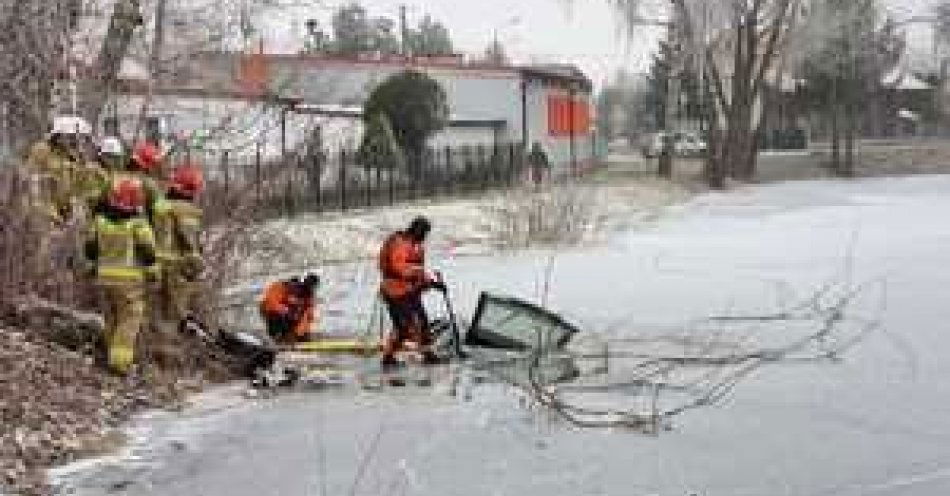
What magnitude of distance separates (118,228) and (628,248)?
50.4 ft

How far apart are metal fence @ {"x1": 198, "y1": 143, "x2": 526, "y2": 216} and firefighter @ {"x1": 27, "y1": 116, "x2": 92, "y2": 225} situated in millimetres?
2008

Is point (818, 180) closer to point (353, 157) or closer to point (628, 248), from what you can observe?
point (353, 157)

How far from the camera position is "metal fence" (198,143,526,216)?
16938mm

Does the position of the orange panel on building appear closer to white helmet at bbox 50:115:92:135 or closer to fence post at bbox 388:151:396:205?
fence post at bbox 388:151:396:205

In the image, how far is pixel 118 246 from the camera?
1310 centimetres

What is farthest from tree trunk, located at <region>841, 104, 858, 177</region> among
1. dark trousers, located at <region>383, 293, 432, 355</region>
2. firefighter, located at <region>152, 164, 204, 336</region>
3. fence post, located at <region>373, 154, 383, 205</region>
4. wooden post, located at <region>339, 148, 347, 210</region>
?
firefighter, located at <region>152, 164, 204, 336</region>

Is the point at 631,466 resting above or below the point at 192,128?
below

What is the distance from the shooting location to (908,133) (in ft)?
310

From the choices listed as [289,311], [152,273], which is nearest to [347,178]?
[289,311]

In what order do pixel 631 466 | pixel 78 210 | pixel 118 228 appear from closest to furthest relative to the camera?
pixel 631 466, pixel 118 228, pixel 78 210

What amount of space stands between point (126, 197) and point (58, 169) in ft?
4.70

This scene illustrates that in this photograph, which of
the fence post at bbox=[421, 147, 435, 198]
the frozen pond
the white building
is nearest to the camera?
the frozen pond

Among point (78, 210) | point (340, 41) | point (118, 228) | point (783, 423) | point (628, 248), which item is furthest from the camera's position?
point (340, 41)

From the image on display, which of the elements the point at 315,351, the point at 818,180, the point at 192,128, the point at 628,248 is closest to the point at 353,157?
the point at 628,248
